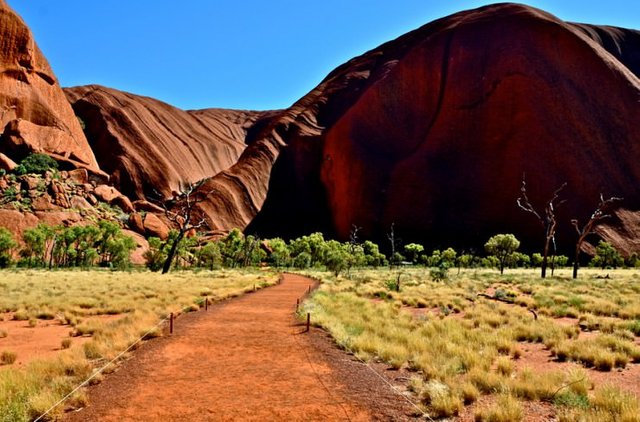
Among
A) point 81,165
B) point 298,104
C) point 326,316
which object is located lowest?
point 326,316

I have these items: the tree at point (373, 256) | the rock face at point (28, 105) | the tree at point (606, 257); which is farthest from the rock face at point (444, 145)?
the rock face at point (28, 105)

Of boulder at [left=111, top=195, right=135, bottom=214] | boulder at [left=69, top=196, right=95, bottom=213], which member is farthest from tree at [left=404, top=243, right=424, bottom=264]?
boulder at [left=69, top=196, right=95, bottom=213]

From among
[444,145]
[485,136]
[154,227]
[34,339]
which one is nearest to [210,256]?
[154,227]

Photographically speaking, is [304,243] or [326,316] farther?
[304,243]

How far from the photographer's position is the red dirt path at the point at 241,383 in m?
7.38

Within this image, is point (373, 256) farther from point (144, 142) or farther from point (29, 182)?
point (144, 142)

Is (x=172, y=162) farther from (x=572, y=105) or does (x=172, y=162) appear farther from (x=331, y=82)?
(x=572, y=105)

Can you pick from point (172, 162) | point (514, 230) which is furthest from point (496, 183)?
point (172, 162)

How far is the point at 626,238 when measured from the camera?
7531 centimetres

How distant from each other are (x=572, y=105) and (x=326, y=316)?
86912 mm

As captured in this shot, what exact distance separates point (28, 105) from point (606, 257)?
103 m

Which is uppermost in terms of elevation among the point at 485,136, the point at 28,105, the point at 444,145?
the point at 485,136

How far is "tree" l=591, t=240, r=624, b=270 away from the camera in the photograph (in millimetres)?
69106

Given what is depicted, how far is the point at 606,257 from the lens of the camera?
69438mm
